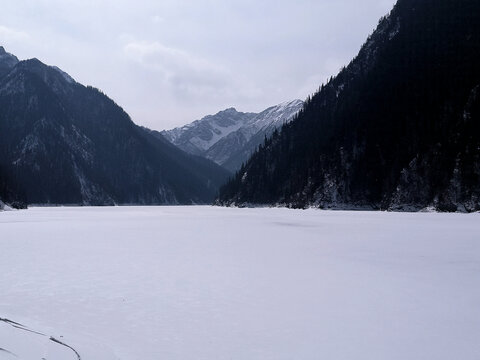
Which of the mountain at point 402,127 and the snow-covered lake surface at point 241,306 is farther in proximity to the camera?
the mountain at point 402,127

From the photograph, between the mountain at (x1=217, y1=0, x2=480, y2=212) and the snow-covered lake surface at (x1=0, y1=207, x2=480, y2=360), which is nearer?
the snow-covered lake surface at (x1=0, y1=207, x2=480, y2=360)

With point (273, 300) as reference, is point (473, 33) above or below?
above

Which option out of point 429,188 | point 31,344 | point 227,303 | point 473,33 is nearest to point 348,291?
point 227,303

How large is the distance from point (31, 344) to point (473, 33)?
150m

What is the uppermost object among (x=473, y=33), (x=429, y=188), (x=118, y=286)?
(x=473, y=33)

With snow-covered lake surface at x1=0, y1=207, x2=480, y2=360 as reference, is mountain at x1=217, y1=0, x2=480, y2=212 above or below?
above

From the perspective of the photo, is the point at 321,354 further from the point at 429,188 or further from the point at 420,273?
the point at 429,188

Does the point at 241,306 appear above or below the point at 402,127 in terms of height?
below

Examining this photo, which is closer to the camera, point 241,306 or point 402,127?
point 241,306

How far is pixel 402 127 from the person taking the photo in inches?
5271

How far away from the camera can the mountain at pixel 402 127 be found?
10150 centimetres

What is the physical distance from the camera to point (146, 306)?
13867 mm

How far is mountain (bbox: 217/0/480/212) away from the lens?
102 meters

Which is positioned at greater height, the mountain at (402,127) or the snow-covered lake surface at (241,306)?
the mountain at (402,127)
